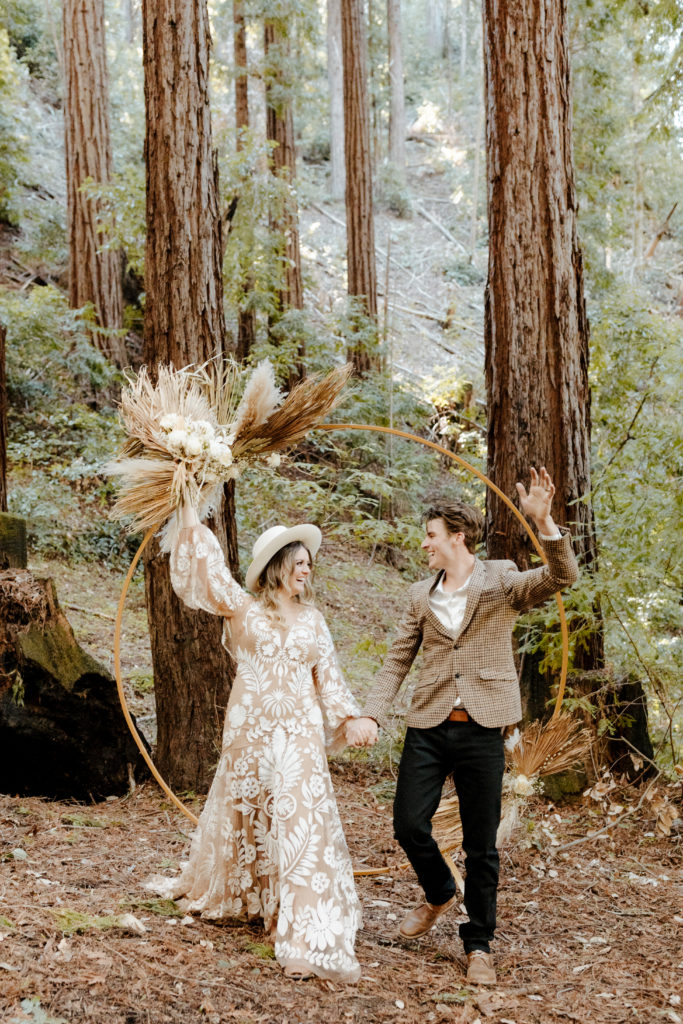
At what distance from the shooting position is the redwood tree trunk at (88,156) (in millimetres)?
12633

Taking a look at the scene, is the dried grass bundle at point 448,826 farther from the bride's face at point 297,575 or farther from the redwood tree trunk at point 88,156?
the redwood tree trunk at point 88,156

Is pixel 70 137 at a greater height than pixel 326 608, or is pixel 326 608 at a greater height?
pixel 70 137

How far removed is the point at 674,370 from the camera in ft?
22.9

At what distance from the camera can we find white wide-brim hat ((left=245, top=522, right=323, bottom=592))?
13.0 feet

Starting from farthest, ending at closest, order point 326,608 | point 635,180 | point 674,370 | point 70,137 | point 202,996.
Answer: point 635,180
point 70,137
point 326,608
point 674,370
point 202,996

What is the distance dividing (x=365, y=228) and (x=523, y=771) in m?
11.0

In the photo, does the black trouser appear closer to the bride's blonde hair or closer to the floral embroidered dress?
the floral embroidered dress

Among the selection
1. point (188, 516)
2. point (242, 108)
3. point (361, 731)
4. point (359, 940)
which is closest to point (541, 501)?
point (361, 731)

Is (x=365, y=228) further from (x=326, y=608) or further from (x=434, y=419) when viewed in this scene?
(x=326, y=608)

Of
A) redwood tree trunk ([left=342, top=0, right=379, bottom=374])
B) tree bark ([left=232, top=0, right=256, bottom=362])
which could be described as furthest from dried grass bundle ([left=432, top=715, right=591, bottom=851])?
redwood tree trunk ([left=342, top=0, right=379, bottom=374])

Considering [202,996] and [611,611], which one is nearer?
[202,996]

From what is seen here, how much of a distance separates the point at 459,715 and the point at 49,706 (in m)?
2.85

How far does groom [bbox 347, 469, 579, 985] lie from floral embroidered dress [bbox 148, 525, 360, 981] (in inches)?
9.3

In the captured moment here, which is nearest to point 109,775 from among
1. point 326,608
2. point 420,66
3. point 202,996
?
point 202,996
